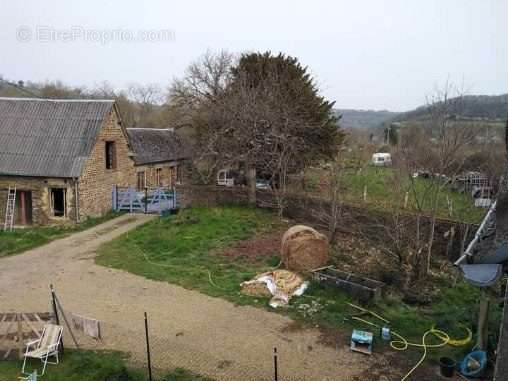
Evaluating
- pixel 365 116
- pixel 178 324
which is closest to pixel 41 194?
pixel 178 324

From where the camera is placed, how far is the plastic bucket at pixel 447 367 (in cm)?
770

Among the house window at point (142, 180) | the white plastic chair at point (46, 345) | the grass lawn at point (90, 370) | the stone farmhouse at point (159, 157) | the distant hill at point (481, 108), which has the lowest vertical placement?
the grass lawn at point (90, 370)

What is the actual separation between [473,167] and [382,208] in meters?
13.0

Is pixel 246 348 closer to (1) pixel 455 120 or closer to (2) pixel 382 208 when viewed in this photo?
(1) pixel 455 120

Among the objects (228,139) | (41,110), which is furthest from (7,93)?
(228,139)

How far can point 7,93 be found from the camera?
169ft

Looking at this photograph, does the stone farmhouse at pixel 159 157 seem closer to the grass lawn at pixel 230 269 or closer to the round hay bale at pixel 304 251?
the grass lawn at pixel 230 269

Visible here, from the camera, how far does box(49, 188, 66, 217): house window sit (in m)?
19.8

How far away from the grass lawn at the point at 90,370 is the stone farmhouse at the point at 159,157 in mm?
17811

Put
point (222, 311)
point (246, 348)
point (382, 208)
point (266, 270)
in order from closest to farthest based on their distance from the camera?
point (246, 348) < point (222, 311) < point (266, 270) < point (382, 208)

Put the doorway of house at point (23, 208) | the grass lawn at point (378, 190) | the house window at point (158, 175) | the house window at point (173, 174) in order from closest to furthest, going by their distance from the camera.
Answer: the doorway of house at point (23, 208), the grass lawn at point (378, 190), the house window at point (158, 175), the house window at point (173, 174)

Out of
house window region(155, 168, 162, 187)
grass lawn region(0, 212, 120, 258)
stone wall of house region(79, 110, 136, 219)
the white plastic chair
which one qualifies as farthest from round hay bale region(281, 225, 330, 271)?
house window region(155, 168, 162, 187)

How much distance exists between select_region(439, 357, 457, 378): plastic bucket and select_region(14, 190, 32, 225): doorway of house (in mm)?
18716

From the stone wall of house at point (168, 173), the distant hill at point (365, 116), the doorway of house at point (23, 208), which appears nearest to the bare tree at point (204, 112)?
the stone wall of house at point (168, 173)
